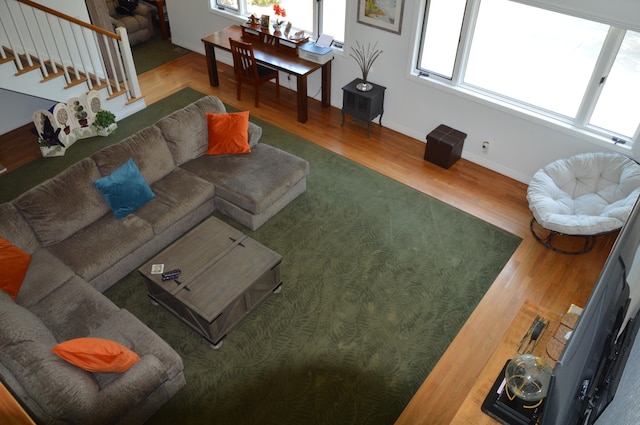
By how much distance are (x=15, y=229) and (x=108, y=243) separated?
753mm

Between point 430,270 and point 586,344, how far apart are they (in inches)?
131

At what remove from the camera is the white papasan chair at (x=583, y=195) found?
4758 millimetres

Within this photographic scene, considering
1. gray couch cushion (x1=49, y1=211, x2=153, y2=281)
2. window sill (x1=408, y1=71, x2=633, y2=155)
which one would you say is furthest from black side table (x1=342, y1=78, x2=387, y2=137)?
gray couch cushion (x1=49, y1=211, x2=153, y2=281)

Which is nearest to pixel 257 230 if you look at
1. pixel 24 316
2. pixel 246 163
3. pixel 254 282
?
pixel 246 163

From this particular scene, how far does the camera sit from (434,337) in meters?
4.38

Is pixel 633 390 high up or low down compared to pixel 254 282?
up

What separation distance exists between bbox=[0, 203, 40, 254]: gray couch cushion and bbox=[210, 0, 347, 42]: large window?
179 inches

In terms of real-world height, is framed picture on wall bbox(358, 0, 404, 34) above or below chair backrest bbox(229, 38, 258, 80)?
above

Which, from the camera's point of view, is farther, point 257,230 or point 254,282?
point 257,230

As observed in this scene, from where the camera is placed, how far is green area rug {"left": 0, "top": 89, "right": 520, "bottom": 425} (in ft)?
12.8

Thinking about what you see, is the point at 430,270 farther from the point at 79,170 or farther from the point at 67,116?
the point at 67,116

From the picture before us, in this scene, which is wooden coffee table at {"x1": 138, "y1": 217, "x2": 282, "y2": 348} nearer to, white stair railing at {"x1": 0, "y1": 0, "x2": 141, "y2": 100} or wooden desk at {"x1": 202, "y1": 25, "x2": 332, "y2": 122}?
wooden desk at {"x1": 202, "y1": 25, "x2": 332, "y2": 122}

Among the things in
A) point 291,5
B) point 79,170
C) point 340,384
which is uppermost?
point 291,5

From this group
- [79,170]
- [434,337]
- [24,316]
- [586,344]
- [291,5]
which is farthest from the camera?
[291,5]
